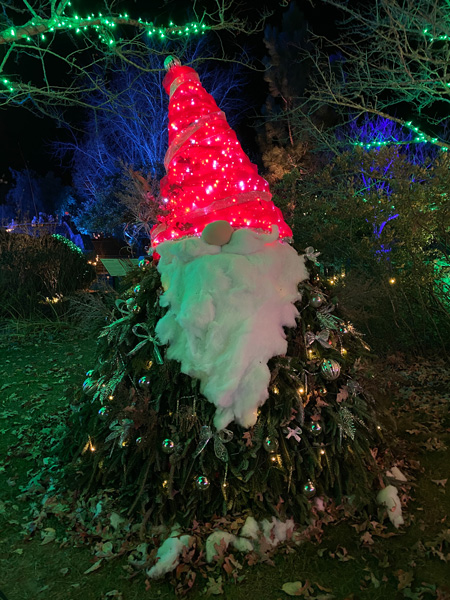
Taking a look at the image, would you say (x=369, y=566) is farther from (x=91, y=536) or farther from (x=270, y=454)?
(x=91, y=536)

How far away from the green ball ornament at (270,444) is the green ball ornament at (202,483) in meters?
0.41

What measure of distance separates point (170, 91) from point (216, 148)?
3.25 feet

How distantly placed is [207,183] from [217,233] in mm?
521

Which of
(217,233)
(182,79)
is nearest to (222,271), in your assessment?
(217,233)

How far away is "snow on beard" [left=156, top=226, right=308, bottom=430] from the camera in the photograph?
2.55 meters

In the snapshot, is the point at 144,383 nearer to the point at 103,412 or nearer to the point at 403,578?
the point at 103,412

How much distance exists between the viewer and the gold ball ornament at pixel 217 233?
2.78 metres

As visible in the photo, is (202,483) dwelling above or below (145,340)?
below

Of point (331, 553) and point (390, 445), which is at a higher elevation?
point (390, 445)

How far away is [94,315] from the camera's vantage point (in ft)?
23.1

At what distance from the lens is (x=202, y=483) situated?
8.29 feet

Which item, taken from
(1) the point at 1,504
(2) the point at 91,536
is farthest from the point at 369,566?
(1) the point at 1,504

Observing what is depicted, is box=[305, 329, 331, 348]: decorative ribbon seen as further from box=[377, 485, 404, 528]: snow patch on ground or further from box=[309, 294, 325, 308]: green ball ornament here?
box=[377, 485, 404, 528]: snow patch on ground

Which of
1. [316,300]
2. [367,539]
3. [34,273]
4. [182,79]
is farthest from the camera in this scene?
[34,273]
